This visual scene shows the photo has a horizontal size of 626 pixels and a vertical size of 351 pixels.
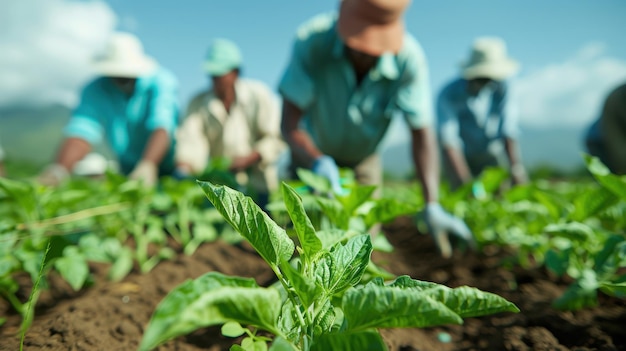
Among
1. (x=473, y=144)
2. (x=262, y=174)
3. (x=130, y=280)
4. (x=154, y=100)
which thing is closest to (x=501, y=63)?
(x=473, y=144)

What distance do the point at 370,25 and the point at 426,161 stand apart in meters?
0.93

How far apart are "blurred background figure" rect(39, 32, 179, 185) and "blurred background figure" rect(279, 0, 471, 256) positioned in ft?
4.22

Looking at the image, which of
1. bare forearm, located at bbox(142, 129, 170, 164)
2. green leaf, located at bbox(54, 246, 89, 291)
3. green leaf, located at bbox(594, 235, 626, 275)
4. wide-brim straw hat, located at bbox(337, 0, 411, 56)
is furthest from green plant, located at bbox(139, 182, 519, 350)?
bare forearm, located at bbox(142, 129, 170, 164)

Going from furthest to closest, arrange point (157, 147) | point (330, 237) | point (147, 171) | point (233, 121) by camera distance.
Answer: point (233, 121), point (157, 147), point (147, 171), point (330, 237)

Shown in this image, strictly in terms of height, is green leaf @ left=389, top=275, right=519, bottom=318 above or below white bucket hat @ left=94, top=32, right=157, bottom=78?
above

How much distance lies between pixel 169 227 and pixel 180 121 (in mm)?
2032

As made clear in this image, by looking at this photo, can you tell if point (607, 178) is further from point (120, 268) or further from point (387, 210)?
point (120, 268)

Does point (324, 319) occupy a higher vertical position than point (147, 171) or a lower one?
higher

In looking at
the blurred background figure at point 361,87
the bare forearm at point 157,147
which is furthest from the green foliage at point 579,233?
the bare forearm at point 157,147

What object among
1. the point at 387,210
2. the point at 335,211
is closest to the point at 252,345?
the point at 335,211

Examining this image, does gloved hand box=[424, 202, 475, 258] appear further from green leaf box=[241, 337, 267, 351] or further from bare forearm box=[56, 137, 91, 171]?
bare forearm box=[56, 137, 91, 171]

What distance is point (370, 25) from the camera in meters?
2.21

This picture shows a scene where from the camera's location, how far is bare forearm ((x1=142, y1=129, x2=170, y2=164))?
3.17 metres

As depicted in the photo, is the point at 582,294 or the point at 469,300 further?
the point at 582,294
